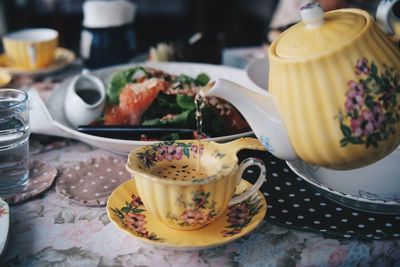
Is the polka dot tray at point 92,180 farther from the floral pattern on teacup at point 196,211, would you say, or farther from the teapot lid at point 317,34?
the teapot lid at point 317,34

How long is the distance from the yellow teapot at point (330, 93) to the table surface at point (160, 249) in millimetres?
103

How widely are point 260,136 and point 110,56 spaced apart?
0.71 metres

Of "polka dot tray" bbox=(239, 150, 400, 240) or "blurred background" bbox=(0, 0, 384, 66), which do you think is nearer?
"polka dot tray" bbox=(239, 150, 400, 240)

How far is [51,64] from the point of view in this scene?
1.34 meters

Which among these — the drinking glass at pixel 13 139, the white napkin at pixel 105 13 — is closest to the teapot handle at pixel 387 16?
the drinking glass at pixel 13 139

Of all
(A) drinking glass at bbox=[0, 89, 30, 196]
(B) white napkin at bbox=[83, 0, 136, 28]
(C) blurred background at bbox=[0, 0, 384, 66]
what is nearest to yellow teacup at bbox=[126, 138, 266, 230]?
(A) drinking glass at bbox=[0, 89, 30, 196]

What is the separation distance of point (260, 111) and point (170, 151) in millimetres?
135

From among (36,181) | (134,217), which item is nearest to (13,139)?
(36,181)

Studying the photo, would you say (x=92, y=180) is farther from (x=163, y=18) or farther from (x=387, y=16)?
(x=163, y=18)

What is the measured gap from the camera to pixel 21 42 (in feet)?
4.14

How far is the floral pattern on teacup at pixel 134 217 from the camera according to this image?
0.65 m

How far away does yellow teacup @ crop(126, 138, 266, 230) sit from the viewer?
0.62m

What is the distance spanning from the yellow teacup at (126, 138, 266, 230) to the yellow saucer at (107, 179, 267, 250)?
15 millimetres

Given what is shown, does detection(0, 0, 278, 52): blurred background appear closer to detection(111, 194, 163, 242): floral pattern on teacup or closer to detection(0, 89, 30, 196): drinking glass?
detection(0, 89, 30, 196): drinking glass
